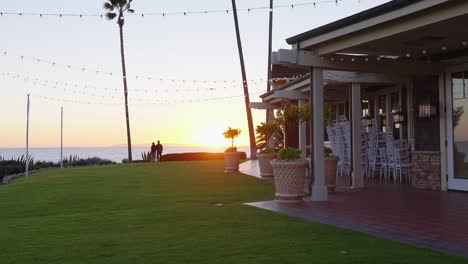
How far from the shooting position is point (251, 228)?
6.60 m

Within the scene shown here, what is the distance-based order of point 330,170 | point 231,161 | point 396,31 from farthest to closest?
point 231,161 < point 330,170 < point 396,31

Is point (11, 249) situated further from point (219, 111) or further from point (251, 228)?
point (219, 111)

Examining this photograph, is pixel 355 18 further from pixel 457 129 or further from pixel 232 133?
pixel 232 133

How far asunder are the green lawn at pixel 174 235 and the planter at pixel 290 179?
2.36ft

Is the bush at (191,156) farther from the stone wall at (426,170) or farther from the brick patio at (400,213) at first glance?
the brick patio at (400,213)

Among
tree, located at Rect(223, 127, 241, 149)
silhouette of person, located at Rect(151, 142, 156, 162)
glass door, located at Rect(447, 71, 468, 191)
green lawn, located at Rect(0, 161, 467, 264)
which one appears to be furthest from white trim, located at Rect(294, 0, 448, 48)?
silhouette of person, located at Rect(151, 142, 156, 162)

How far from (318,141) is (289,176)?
0.78 m

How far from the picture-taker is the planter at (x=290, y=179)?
30.5 ft

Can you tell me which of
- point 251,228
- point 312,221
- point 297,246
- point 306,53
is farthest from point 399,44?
point 297,246

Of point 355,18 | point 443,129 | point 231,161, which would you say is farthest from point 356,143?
point 231,161

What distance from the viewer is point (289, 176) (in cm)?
935

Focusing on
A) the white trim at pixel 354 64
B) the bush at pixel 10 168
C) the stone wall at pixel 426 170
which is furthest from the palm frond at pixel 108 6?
the white trim at pixel 354 64

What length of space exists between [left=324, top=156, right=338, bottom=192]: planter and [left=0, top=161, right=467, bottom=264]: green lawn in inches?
44.3

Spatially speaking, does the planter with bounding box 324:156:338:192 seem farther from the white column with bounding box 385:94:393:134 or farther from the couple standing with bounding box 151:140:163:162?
the couple standing with bounding box 151:140:163:162
